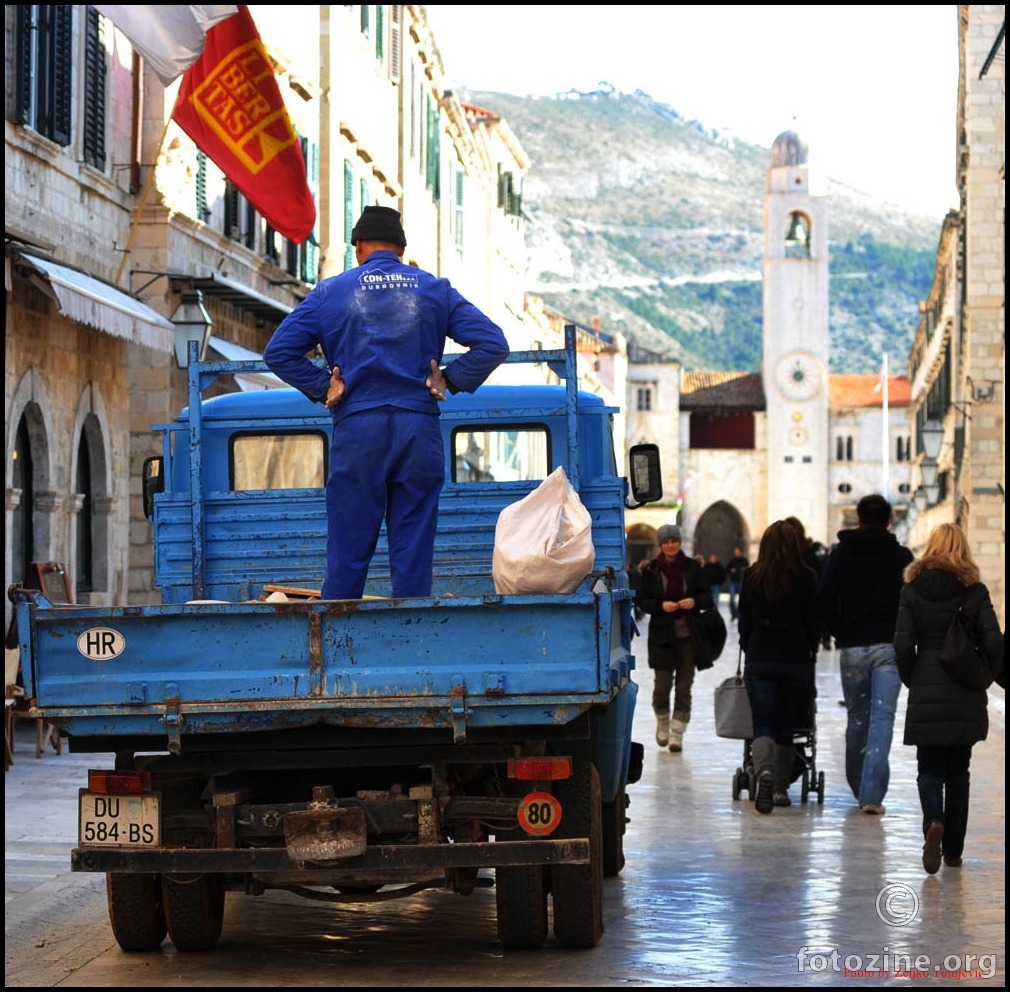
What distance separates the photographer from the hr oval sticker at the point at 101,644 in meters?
7.23

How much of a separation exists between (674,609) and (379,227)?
8.51 meters

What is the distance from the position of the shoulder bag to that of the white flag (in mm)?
6258

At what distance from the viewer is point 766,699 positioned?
12805mm

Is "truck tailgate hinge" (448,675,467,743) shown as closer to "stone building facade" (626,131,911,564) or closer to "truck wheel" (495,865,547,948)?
"truck wheel" (495,865,547,948)

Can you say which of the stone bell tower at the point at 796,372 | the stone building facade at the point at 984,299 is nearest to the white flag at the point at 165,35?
the stone building facade at the point at 984,299

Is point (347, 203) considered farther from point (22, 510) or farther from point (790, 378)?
point (790, 378)

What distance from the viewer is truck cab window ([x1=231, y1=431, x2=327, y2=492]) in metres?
9.89

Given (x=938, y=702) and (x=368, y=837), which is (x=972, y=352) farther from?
(x=368, y=837)

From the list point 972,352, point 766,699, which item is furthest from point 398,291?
point 972,352

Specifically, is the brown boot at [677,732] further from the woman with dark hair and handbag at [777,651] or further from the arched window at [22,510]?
the arched window at [22,510]

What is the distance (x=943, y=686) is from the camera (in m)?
10.3

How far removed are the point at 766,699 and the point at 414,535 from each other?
5.31m

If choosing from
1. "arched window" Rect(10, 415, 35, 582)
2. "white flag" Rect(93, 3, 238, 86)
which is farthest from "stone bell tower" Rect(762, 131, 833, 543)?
"white flag" Rect(93, 3, 238, 86)

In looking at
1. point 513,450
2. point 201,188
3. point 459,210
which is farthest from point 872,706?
point 459,210
